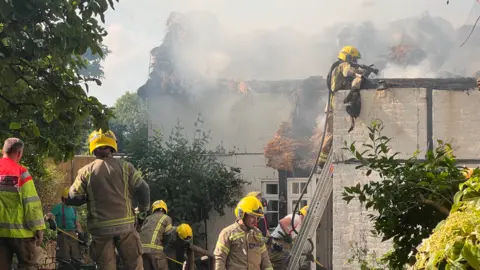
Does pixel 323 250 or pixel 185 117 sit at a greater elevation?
pixel 185 117

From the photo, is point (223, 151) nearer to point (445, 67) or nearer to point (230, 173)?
point (230, 173)

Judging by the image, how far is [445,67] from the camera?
18.7 metres

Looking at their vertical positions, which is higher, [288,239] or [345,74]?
[345,74]

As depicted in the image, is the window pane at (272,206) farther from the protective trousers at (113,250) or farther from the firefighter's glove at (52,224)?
the protective trousers at (113,250)

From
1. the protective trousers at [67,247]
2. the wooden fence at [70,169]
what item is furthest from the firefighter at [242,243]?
the wooden fence at [70,169]

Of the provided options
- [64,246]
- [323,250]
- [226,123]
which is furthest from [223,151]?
[64,246]

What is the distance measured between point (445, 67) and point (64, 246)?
9.84 m

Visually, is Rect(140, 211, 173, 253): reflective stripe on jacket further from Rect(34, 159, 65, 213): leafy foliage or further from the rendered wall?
the rendered wall

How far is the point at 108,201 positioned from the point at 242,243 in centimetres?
192

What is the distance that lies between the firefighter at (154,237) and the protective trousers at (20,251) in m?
3.90

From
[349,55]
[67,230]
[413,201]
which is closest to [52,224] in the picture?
[67,230]

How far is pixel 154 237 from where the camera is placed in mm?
11039

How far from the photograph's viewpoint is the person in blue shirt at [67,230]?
13547 millimetres

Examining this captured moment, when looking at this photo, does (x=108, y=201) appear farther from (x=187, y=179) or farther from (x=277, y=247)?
(x=187, y=179)
